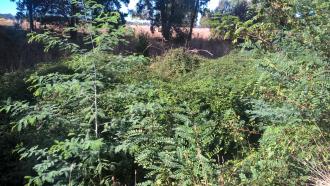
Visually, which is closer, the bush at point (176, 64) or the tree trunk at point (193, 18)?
the bush at point (176, 64)

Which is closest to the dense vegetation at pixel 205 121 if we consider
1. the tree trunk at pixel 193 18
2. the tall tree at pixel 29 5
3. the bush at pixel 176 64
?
the bush at pixel 176 64

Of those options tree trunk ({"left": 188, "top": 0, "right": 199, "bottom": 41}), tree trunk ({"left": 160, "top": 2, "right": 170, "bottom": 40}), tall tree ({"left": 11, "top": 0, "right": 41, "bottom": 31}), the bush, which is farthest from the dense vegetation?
tree trunk ({"left": 188, "top": 0, "right": 199, "bottom": 41})

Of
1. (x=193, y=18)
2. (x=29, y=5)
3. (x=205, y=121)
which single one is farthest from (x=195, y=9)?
(x=205, y=121)

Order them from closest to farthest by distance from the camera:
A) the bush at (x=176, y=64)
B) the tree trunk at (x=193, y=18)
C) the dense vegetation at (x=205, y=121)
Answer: the dense vegetation at (x=205, y=121) < the bush at (x=176, y=64) < the tree trunk at (x=193, y=18)

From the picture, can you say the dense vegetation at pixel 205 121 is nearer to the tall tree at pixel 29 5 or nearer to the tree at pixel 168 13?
the tall tree at pixel 29 5

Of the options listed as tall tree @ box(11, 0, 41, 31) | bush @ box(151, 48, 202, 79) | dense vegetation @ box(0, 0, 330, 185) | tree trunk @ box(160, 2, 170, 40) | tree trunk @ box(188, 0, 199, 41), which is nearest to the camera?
dense vegetation @ box(0, 0, 330, 185)

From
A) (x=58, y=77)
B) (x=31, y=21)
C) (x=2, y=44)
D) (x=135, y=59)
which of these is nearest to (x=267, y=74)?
(x=135, y=59)

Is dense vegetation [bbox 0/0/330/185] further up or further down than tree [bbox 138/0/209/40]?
further down

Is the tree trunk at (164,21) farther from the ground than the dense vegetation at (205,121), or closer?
farther from the ground

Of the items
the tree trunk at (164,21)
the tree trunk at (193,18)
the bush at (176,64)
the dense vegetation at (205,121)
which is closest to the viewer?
the dense vegetation at (205,121)

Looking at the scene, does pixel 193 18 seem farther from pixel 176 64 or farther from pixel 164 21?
pixel 176 64

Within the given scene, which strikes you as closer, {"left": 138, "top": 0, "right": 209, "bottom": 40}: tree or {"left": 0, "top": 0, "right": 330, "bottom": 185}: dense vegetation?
{"left": 0, "top": 0, "right": 330, "bottom": 185}: dense vegetation

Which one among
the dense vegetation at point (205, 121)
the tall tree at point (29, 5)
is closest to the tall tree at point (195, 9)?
the tall tree at point (29, 5)

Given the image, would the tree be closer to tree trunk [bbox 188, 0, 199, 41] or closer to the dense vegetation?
tree trunk [bbox 188, 0, 199, 41]
